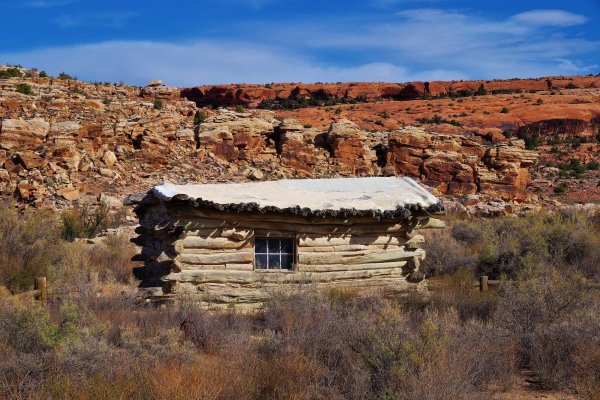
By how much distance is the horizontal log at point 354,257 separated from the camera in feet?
39.2

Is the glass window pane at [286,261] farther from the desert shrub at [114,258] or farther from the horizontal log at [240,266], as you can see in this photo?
the desert shrub at [114,258]

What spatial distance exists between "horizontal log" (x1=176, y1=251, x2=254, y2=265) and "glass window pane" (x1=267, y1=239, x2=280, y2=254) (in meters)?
0.42

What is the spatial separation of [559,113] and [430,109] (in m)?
10.6

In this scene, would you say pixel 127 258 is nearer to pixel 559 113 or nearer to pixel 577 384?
pixel 577 384

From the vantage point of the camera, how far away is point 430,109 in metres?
57.2

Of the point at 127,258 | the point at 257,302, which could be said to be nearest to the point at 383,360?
the point at 257,302

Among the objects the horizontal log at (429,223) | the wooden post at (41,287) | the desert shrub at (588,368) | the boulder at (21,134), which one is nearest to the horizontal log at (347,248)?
the horizontal log at (429,223)

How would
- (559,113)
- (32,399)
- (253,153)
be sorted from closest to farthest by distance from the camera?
(32,399) → (253,153) → (559,113)

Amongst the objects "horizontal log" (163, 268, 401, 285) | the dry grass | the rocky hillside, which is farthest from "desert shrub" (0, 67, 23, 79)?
"horizontal log" (163, 268, 401, 285)

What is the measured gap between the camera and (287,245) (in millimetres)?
12055

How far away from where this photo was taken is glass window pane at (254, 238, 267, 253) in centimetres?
1195

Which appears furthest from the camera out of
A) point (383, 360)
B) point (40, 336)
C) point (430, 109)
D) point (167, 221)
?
point (430, 109)

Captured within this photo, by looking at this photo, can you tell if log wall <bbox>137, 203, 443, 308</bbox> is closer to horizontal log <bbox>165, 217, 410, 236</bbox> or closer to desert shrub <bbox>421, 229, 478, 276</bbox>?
horizontal log <bbox>165, 217, 410, 236</bbox>

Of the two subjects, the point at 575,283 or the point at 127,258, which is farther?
the point at 127,258
